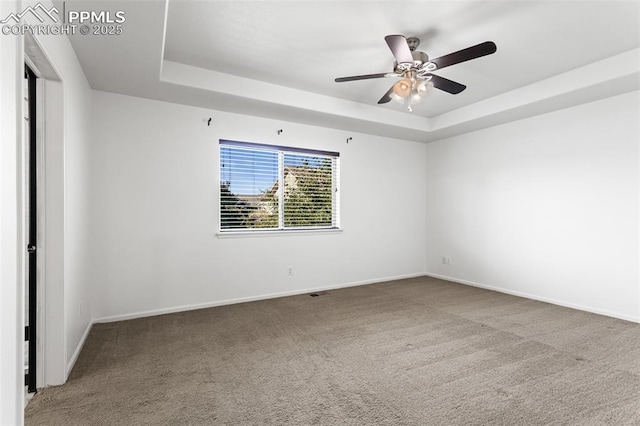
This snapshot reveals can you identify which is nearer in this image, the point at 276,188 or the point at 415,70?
the point at 415,70

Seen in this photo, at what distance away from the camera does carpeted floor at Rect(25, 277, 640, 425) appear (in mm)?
1960

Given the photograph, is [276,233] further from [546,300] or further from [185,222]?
[546,300]

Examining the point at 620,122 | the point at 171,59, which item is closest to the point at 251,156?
the point at 171,59

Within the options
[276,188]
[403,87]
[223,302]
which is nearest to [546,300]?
[403,87]

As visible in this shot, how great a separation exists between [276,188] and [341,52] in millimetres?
2135

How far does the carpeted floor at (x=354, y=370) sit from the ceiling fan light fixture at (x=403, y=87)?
230 cm

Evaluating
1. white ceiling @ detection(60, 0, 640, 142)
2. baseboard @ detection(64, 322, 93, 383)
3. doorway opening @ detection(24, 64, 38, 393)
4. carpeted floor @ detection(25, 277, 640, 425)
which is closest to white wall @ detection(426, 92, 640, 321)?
white ceiling @ detection(60, 0, 640, 142)

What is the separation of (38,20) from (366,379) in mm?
3067

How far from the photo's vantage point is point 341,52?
10.3 ft

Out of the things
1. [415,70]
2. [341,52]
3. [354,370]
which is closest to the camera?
[354,370]

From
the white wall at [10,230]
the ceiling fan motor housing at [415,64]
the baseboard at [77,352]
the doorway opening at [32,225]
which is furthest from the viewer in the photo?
the ceiling fan motor housing at [415,64]

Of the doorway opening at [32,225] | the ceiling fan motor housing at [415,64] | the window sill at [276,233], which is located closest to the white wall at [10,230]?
the doorway opening at [32,225]

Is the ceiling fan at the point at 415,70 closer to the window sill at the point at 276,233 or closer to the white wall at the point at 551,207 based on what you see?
the white wall at the point at 551,207

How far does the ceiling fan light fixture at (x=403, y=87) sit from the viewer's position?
290 centimetres
